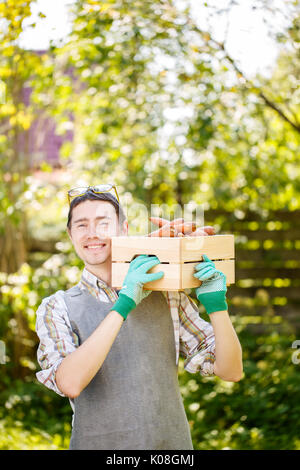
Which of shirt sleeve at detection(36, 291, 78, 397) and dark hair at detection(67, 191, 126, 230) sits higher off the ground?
dark hair at detection(67, 191, 126, 230)

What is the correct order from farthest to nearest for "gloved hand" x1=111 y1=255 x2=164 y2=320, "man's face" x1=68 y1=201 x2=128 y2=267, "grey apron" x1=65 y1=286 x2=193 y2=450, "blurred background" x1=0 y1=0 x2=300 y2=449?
"blurred background" x1=0 y1=0 x2=300 y2=449
"man's face" x1=68 y1=201 x2=128 y2=267
"grey apron" x1=65 y1=286 x2=193 y2=450
"gloved hand" x1=111 y1=255 x2=164 y2=320

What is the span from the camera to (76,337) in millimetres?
1658

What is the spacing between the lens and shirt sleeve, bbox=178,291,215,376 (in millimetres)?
1701

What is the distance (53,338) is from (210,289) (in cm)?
49

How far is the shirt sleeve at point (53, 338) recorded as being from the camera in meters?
1.55

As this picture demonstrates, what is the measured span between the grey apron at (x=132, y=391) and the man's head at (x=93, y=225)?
0.44 feet

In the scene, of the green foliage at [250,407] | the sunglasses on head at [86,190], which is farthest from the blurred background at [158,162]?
the sunglasses on head at [86,190]

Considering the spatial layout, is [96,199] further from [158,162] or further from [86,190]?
[158,162]

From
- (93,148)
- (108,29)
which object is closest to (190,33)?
(108,29)

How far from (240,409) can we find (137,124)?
2249mm

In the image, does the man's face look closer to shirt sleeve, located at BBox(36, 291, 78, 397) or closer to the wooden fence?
shirt sleeve, located at BBox(36, 291, 78, 397)

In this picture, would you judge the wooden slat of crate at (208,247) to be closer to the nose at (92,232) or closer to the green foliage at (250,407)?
the nose at (92,232)

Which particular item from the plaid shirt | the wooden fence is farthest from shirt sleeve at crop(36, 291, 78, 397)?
the wooden fence

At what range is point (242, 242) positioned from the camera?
16.3 ft
